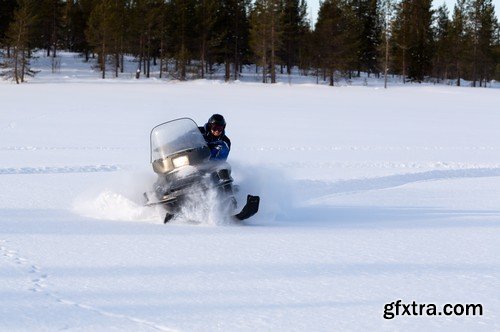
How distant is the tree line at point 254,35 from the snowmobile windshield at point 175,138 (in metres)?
42.8

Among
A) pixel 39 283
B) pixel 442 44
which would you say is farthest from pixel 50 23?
pixel 39 283

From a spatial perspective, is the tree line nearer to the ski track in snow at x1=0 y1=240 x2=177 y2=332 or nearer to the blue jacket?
the blue jacket

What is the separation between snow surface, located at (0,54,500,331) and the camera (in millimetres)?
4473

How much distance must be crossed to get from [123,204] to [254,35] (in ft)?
151

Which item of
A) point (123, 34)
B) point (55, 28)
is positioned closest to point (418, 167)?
point (123, 34)

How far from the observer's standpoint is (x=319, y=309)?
181 inches

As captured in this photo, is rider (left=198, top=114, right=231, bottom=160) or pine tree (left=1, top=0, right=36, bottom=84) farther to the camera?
pine tree (left=1, top=0, right=36, bottom=84)

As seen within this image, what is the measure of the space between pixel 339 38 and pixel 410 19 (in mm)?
18250

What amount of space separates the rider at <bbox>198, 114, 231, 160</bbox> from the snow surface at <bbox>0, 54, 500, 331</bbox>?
0.94 m

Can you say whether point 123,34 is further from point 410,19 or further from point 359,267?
point 359,267

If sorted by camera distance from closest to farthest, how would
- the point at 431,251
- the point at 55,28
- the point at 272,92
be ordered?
the point at 431,251 < the point at 272,92 < the point at 55,28

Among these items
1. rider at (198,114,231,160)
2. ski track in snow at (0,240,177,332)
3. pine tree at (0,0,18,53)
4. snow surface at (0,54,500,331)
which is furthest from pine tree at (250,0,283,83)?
ski track in snow at (0,240,177,332)

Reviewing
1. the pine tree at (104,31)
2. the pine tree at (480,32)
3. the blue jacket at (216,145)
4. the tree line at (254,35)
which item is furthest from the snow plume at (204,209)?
the pine tree at (480,32)

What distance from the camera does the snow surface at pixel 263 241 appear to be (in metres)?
4.47
